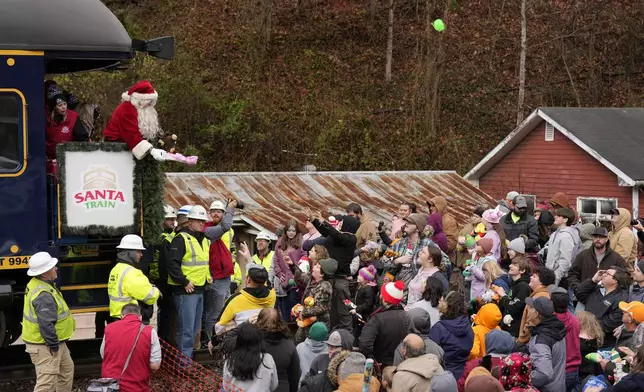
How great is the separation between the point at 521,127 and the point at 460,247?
47.5 ft

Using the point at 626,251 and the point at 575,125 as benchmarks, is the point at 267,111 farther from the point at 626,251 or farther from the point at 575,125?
the point at 626,251

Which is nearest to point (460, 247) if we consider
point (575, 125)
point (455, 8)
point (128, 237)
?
point (128, 237)

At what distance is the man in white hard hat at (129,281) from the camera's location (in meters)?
9.38

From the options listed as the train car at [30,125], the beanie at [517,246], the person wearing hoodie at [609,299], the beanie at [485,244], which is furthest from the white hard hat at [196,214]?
the person wearing hoodie at [609,299]

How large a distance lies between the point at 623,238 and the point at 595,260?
0.96 metres

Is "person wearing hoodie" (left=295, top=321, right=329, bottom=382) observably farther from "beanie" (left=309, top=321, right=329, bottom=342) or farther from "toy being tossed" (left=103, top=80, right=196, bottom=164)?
"toy being tossed" (left=103, top=80, right=196, bottom=164)

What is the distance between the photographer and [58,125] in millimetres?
10484

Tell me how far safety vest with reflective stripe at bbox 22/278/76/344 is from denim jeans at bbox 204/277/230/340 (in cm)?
277

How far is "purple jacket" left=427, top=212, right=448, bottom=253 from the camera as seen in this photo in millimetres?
12352

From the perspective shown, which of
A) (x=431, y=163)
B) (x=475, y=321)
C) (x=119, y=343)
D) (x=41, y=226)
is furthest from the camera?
(x=431, y=163)

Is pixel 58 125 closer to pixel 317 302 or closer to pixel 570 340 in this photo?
pixel 317 302

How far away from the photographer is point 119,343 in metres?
8.05

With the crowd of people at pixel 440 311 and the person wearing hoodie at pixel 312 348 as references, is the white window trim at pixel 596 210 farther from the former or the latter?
the person wearing hoodie at pixel 312 348

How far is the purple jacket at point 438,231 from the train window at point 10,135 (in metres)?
5.44
